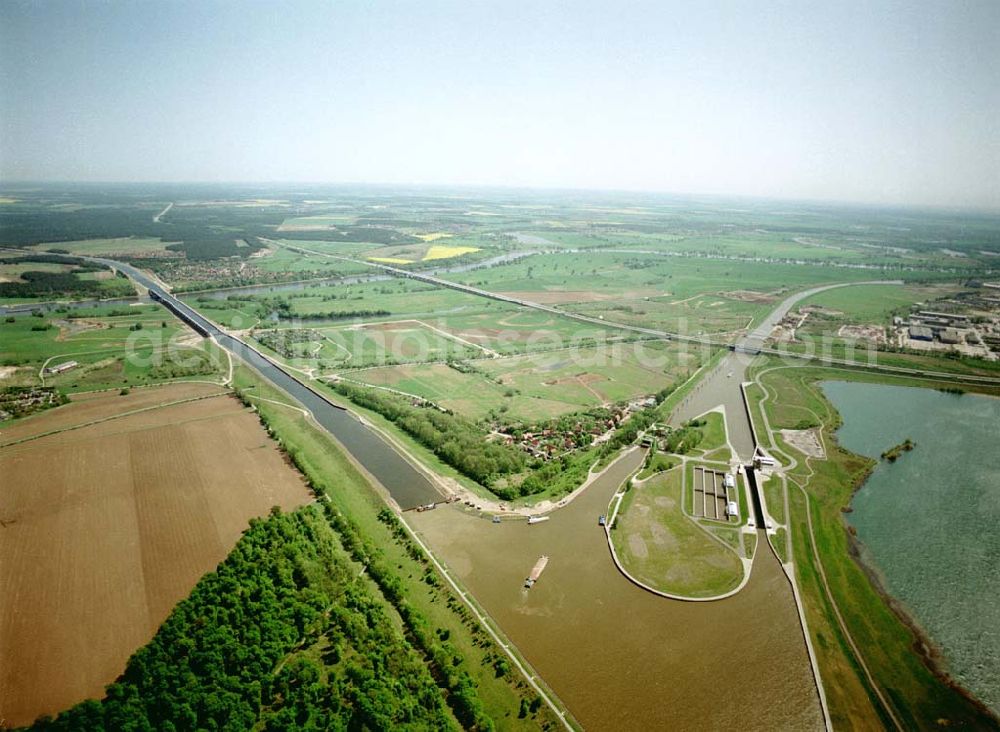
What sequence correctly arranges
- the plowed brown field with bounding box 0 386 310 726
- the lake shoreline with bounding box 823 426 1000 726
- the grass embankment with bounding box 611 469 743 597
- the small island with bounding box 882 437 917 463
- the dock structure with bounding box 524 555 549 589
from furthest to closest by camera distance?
the small island with bounding box 882 437 917 463
the grass embankment with bounding box 611 469 743 597
the dock structure with bounding box 524 555 549 589
the lake shoreline with bounding box 823 426 1000 726
the plowed brown field with bounding box 0 386 310 726

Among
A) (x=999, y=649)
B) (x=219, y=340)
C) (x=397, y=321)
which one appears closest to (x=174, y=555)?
(x=999, y=649)

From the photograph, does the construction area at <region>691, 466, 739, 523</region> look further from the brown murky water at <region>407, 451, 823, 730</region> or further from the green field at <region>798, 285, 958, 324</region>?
the green field at <region>798, 285, 958, 324</region>

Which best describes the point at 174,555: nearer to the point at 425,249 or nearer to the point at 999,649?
the point at 999,649

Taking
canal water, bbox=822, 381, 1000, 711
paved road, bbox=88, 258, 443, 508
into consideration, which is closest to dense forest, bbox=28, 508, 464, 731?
paved road, bbox=88, 258, 443, 508

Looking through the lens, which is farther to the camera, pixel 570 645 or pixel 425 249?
pixel 425 249

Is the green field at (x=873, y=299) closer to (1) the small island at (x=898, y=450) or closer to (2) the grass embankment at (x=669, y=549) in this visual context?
(1) the small island at (x=898, y=450)

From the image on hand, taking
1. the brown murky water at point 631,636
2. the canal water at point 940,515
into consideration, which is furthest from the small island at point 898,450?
the brown murky water at point 631,636

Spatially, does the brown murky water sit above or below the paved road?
below
